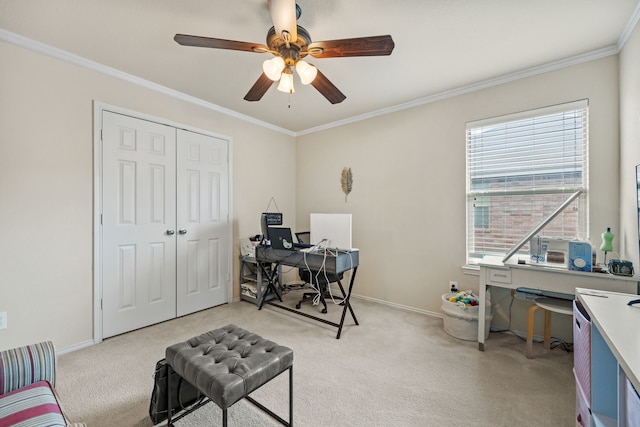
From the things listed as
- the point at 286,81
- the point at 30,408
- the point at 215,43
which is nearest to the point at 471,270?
the point at 286,81

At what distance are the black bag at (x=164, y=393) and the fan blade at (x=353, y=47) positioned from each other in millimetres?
2044

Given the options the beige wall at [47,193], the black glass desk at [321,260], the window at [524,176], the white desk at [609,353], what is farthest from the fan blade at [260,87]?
the white desk at [609,353]

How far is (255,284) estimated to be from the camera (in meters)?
3.63

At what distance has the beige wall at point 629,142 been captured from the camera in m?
1.83

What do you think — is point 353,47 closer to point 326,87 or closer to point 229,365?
point 326,87

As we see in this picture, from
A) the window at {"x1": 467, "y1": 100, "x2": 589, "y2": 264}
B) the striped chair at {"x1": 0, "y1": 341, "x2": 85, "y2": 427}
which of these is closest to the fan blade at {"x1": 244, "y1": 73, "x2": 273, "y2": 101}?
the striped chair at {"x1": 0, "y1": 341, "x2": 85, "y2": 427}

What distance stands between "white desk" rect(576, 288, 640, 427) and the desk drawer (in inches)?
34.7

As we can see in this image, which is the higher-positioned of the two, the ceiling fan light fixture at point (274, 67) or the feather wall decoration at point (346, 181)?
the ceiling fan light fixture at point (274, 67)

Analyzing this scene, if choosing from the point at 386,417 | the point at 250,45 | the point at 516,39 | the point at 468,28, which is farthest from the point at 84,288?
the point at 516,39

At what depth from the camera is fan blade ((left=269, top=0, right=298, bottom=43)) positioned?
1.43 m

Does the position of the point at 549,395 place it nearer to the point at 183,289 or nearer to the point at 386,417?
the point at 386,417

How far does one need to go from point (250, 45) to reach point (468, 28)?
1.55 meters

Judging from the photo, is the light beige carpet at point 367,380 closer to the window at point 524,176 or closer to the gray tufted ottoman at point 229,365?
the gray tufted ottoman at point 229,365

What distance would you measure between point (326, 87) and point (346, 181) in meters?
1.93
